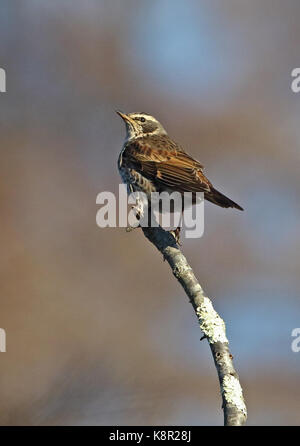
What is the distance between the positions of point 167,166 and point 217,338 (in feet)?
5.05

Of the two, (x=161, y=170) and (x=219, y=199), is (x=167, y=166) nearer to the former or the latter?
(x=161, y=170)

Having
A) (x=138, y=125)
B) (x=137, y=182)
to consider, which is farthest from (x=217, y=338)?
(x=138, y=125)

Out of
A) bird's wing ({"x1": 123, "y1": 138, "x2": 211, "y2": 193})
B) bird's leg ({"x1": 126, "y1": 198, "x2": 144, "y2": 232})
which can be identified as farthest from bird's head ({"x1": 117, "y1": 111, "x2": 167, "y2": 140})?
bird's leg ({"x1": 126, "y1": 198, "x2": 144, "y2": 232})

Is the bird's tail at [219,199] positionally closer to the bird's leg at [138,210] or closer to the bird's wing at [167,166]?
the bird's wing at [167,166]

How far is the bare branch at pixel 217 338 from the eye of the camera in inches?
59.0

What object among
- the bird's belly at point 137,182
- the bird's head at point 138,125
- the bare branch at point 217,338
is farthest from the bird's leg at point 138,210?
the bird's head at point 138,125

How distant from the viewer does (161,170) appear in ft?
10.3

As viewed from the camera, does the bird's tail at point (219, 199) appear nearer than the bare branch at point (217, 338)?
No

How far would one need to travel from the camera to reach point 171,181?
305cm

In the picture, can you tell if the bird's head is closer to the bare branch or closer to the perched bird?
the perched bird

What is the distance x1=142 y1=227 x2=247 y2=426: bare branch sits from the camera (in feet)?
4.92

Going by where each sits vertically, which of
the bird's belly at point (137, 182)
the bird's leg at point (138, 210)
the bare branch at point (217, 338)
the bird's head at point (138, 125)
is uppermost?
the bird's head at point (138, 125)

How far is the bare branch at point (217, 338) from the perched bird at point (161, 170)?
2.31 feet
